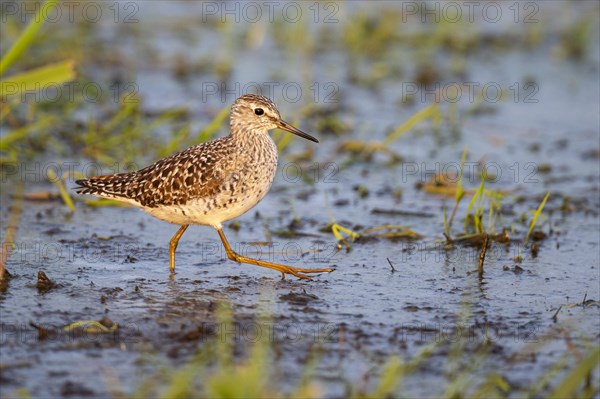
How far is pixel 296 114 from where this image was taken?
11.7 meters

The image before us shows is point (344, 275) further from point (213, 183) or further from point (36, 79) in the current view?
point (36, 79)

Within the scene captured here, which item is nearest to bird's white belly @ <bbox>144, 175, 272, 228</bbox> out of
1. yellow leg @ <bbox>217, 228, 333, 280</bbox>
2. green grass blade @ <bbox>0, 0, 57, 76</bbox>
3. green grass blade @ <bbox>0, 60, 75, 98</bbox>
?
yellow leg @ <bbox>217, 228, 333, 280</bbox>

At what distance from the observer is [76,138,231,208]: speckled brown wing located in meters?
7.51

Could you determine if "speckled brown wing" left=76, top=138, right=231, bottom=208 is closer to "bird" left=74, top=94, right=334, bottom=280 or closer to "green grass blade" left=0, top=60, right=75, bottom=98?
"bird" left=74, top=94, right=334, bottom=280

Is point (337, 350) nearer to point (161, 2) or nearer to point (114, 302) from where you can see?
point (114, 302)

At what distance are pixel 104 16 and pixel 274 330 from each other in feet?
36.7

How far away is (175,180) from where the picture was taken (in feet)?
24.9

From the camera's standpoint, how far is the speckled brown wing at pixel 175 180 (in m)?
7.51

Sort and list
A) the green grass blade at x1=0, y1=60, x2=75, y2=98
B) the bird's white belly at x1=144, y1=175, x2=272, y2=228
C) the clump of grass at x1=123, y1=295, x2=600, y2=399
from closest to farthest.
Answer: the clump of grass at x1=123, y1=295, x2=600, y2=399, the bird's white belly at x1=144, y1=175, x2=272, y2=228, the green grass blade at x1=0, y1=60, x2=75, y2=98

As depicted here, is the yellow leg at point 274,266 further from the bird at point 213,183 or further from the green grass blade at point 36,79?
the green grass blade at point 36,79

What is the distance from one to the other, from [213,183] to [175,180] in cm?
32

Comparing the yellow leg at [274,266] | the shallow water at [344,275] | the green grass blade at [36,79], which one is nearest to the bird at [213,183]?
the yellow leg at [274,266]

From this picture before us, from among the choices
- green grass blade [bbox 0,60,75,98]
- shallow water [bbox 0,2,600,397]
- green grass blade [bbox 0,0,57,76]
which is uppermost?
green grass blade [bbox 0,0,57,76]

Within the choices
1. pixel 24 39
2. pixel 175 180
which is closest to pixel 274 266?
pixel 175 180
